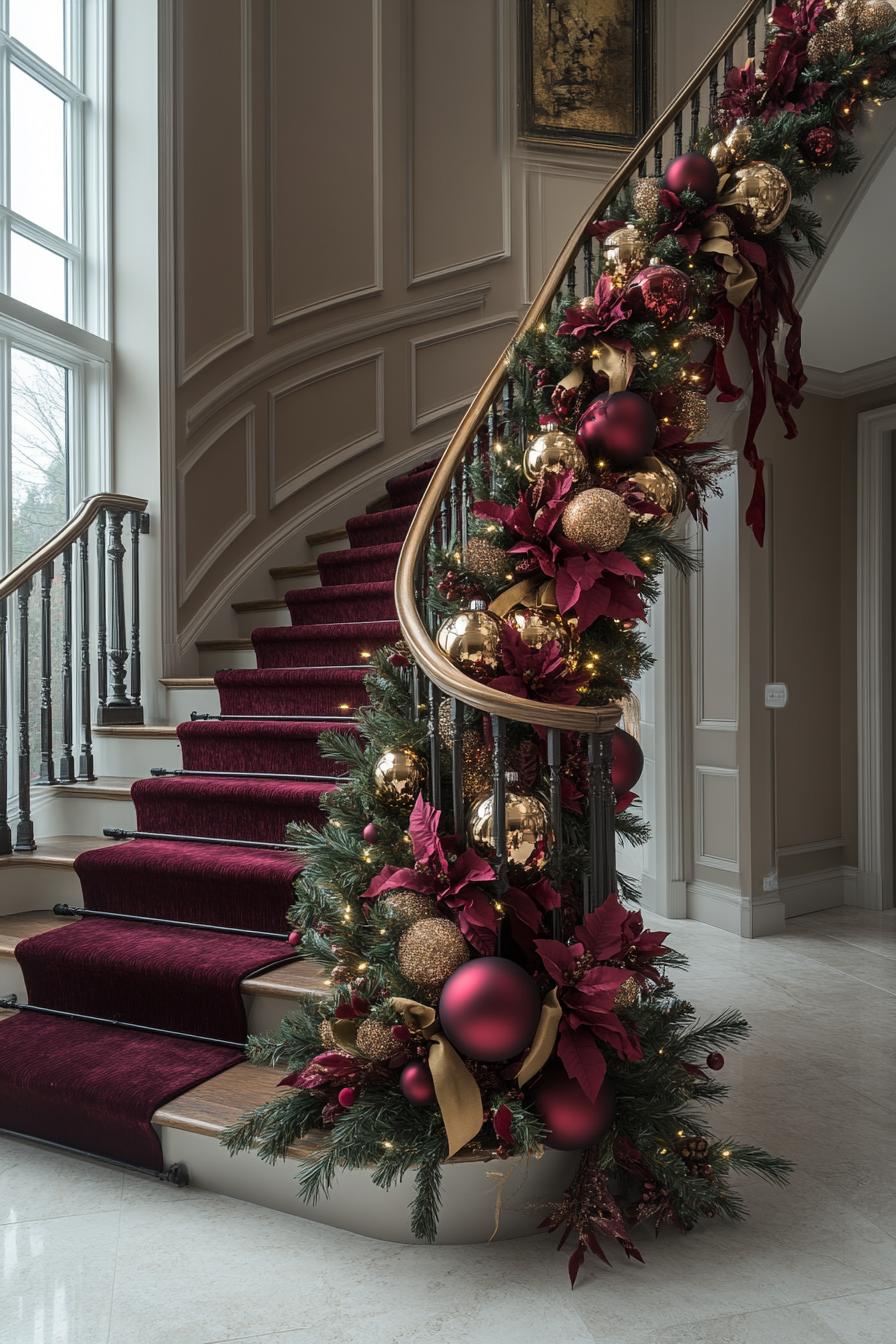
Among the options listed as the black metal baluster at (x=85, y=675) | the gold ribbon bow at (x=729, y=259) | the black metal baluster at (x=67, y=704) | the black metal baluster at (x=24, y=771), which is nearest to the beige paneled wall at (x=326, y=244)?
the black metal baluster at (x=85, y=675)

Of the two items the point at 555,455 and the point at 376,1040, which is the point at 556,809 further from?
the point at 555,455

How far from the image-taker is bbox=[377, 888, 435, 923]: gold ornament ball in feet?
6.22

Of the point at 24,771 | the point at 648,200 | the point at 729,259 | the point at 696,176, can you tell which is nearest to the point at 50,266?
the point at 24,771

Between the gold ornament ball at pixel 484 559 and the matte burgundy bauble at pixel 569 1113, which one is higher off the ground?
the gold ornament ball at pixel 484 559

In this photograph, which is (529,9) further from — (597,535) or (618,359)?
(597,535)

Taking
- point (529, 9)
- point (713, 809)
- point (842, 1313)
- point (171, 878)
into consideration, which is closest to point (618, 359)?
point (171, 878)

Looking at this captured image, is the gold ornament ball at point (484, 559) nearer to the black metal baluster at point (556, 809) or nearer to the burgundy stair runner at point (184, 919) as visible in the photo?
the black metal baluster at point (556, 809)

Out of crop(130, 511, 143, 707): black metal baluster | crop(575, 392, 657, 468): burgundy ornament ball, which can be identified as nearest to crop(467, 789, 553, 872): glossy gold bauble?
crop(575, 392, 657, 468): burgundy ornament ball

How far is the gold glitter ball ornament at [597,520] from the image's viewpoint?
2064 millimetres

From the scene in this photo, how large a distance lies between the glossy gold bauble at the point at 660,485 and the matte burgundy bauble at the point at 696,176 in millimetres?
881

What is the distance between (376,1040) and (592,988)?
1.37ft

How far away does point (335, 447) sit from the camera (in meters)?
4.71

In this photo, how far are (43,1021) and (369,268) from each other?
3.77m

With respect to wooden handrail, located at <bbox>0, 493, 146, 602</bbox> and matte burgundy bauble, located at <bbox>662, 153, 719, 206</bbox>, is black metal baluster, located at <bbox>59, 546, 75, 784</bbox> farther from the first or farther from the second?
matte burgundy bauble, located at <bbox>662, 153, 719, 206</bbox>
